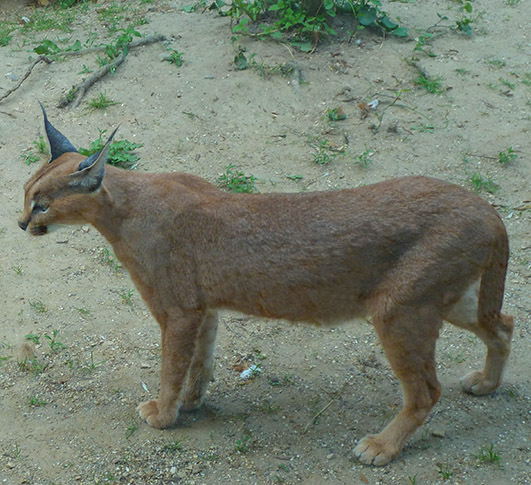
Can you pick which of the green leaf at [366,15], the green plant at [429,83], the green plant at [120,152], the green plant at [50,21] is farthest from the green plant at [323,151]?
the green plant at [50,21]

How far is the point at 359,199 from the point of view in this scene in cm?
490

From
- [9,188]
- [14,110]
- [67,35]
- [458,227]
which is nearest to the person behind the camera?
[458,227]

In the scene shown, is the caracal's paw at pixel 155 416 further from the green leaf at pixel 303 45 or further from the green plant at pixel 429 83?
the green leaf at pixel 303 45

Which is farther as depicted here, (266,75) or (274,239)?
(266,75)

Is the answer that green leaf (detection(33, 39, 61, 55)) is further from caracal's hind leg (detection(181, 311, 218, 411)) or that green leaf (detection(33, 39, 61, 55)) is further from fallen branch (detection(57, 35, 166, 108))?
caracal's hind leg (detection(181, 311, 218, 411))

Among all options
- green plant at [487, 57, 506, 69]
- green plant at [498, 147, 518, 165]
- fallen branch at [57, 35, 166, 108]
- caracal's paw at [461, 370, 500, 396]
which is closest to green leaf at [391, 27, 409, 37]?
green plant at [487, 57, 506, 69]

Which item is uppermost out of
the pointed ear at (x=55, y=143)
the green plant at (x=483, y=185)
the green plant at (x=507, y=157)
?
the pointed ear at (x=55, y=143)

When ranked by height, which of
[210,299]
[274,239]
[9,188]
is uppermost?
[274,239]

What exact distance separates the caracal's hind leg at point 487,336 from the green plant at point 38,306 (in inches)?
139

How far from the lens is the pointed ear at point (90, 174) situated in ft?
16.0

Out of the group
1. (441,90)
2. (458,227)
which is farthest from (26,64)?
(458,227)

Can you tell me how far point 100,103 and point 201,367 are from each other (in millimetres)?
4547

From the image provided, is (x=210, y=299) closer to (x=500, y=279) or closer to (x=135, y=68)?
(x=500, y=279)

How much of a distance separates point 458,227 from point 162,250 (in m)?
1.99
